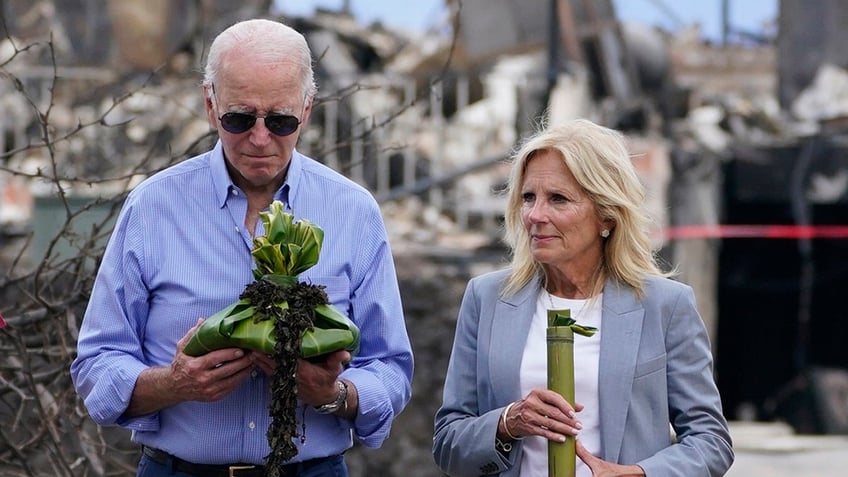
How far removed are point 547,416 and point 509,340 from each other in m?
0.32

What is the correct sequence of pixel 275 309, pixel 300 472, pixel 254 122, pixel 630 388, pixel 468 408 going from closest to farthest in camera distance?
pixel 275 309 → pixel 254 122 → pixel 300 472 → pixel 630 388 → pixel 468 408

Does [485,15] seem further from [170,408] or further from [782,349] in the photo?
[170,408]

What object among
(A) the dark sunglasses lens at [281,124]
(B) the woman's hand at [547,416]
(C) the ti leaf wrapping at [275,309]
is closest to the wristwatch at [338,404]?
(C) the ti leaf wrapping at [275,309]

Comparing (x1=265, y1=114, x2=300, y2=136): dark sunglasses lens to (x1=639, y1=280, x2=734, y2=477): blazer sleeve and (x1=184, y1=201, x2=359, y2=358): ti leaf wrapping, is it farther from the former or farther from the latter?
(x1=639, y1=280, x2=734, y2=477): blazer sleeve

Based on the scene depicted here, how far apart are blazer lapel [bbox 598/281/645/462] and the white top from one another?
0.08 feet

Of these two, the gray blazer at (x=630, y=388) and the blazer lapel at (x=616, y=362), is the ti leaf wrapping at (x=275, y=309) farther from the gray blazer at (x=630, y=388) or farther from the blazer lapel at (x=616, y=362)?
the blazer lapel at (x=616, y=362)

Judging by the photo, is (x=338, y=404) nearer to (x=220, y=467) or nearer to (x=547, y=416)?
(x=220, y=467)

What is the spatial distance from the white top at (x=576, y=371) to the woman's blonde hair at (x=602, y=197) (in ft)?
0.26

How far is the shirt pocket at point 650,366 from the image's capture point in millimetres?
3662

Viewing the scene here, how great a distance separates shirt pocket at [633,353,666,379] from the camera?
3.66 metres

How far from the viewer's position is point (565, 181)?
146 inches

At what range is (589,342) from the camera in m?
3.71

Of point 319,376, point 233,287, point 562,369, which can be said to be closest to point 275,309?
point 319,376

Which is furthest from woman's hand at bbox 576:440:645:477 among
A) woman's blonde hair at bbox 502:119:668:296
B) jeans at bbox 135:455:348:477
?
jeans at bbox 135:455:348:477
